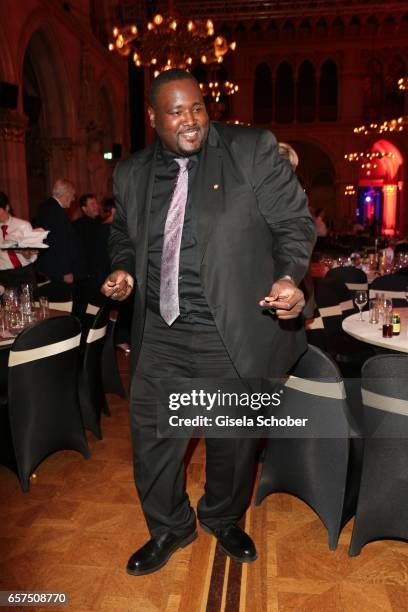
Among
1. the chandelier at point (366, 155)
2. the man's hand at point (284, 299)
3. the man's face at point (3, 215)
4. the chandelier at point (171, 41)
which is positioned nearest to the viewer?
the man's hand at point (284, 299)

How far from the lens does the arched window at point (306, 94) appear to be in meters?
20.3

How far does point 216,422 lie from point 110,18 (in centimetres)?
1423

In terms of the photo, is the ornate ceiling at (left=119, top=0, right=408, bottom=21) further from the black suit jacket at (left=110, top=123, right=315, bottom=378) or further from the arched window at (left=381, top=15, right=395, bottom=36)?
the black suit jacket at (left=110, top=123, right=315, bottom=378)

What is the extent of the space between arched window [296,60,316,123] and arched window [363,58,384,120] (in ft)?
6.37

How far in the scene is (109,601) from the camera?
6.39 ft

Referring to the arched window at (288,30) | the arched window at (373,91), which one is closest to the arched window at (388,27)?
the arched window at (373,91)

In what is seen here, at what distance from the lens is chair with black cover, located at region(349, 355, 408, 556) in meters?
1.87

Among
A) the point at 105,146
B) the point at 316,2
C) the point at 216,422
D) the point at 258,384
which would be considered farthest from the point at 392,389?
the point at 316,2

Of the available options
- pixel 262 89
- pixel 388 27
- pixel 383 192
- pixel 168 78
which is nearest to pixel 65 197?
pixel 168 78

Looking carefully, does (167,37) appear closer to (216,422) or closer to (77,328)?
(77,328)

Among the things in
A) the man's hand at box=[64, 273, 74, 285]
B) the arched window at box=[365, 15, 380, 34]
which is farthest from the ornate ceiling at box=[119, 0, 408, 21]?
the man's hand at box=[64, 273, 74, 285]

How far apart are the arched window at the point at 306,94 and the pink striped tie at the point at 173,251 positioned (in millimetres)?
20310

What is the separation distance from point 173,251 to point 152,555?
48.2 inches

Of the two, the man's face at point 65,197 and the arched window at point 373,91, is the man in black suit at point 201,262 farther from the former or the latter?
the arched window at point 373,91
